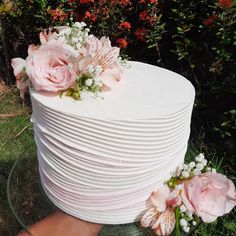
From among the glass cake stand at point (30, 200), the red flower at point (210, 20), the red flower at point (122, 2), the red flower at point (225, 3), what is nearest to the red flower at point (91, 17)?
the red flower at point (122, 2)

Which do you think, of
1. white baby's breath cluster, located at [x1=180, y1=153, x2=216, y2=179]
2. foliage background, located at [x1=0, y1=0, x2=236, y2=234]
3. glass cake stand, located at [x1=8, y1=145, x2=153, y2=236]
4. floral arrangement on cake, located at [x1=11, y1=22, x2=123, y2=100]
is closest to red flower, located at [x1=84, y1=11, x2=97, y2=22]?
foliage background, located at [x1=0, y1=0, x2=236, y2=234]

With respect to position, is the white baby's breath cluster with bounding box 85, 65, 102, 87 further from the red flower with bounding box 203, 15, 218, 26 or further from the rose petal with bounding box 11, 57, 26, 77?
the red flower with bounding box 203, 15, 218, 26

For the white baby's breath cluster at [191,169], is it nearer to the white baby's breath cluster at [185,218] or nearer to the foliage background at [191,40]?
the white baby's breath cluster at [185,218]

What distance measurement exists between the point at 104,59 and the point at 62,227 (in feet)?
2.24

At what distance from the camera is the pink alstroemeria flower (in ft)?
5.74

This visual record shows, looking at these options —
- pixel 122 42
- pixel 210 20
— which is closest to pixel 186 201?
pixel 210 20

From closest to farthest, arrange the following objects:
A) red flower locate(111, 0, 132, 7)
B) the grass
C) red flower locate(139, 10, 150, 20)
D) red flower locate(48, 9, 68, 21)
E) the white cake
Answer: the white cake → the grass → red flower locate(139, 10, 150, 20) → red flower locate(111, 0, 132, 7) → red flower locate(48, 9, 68, 21)

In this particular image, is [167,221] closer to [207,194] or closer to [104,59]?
[207,194]

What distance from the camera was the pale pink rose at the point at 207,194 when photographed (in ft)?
5.72

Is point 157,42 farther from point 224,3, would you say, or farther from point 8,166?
point 8,166

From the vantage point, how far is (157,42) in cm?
346

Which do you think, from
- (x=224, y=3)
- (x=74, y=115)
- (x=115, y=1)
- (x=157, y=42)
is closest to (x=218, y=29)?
(x=224, y=3)

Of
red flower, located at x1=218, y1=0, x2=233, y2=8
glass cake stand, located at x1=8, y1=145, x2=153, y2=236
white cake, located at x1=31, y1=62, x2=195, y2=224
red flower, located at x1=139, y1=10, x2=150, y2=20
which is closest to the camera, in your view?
white cake, located at x1=31, y1=62, x2=195, y2=224

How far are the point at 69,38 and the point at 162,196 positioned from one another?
0.71 meters
